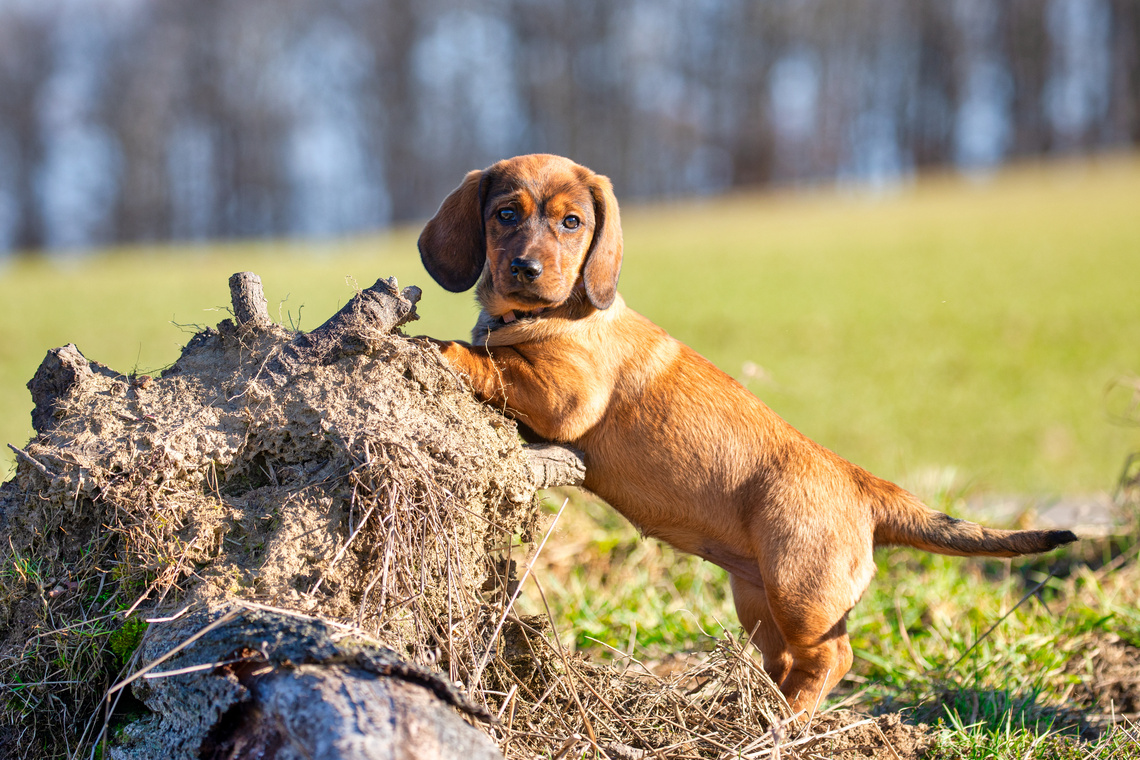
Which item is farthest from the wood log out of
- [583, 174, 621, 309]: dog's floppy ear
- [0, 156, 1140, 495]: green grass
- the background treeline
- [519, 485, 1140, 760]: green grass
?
the background treeline

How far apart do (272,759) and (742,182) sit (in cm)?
5096

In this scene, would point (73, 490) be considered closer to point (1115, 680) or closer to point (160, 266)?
point (1115, 680)

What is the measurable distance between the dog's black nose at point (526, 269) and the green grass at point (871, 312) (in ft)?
7.52

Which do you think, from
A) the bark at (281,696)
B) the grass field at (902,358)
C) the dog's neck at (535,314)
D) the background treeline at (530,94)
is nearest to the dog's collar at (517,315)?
the dog's neck at (535,314)

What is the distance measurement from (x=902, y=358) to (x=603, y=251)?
44.5 feet

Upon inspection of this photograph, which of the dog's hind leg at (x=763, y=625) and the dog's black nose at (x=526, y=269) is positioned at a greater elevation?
the dog's black nose at (x=526, y=269)

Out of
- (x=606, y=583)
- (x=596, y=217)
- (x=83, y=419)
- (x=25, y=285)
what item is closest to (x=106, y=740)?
(x=83, y=419)

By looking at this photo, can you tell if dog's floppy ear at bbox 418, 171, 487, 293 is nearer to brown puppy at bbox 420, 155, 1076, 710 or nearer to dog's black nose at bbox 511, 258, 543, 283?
brown puppy at bbox 420, 155, 1076, 710

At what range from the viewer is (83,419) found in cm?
316

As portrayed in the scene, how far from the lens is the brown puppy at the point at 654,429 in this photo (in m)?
3.71

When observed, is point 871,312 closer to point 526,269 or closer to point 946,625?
point 946,625

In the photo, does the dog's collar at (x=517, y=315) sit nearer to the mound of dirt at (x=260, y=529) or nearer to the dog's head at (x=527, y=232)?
the dog's head at (x=527, y=232)

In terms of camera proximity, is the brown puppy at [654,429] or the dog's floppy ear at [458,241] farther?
the dog's floppy ear at [458,241]

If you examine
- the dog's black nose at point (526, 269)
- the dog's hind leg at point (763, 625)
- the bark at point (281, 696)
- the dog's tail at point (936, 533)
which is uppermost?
the dog's black nose at point (526, 269)
